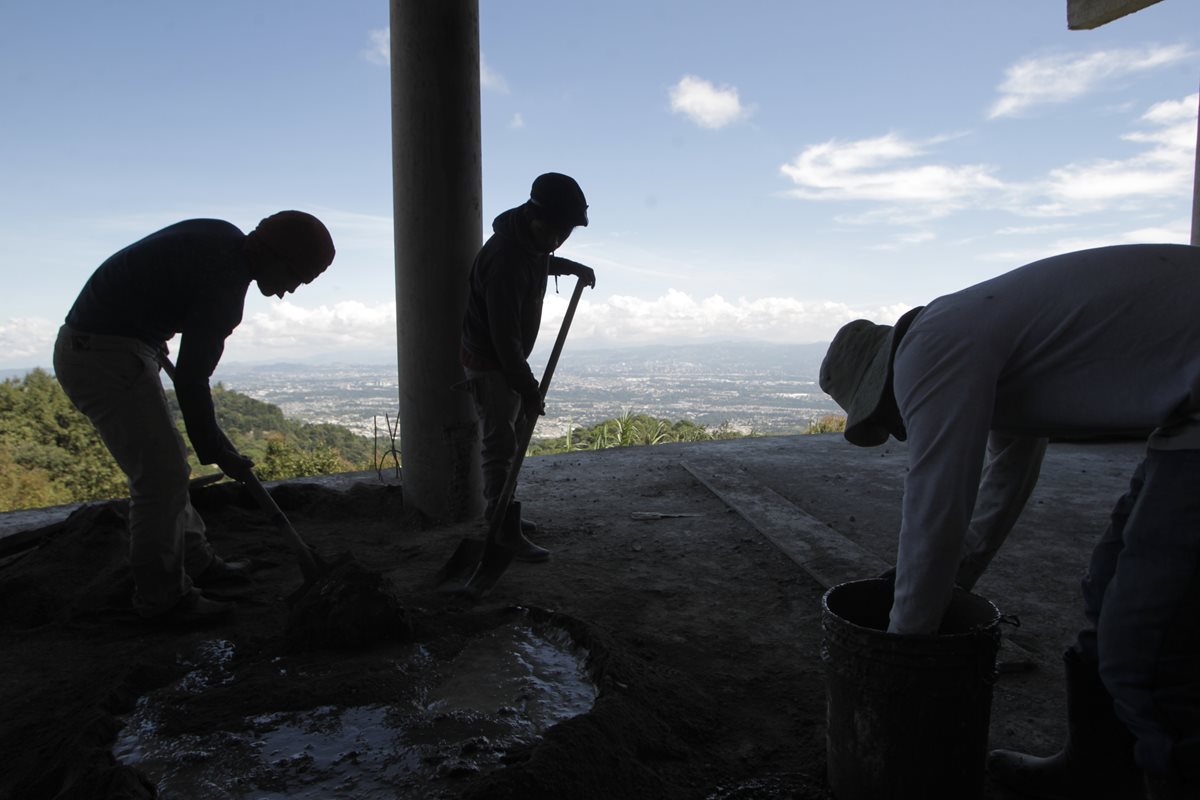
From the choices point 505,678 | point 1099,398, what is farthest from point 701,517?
point 1099,398

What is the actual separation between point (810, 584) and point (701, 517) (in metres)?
1.41

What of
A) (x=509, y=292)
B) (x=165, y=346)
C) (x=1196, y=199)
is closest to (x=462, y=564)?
(x=509, y=292)

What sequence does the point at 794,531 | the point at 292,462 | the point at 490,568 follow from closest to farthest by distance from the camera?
the point at 490,568
the point at 794,531
the point at 292,462

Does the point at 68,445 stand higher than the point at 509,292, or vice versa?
the point at 509,292

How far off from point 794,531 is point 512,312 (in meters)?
2.12

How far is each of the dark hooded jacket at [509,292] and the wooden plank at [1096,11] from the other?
219 inches

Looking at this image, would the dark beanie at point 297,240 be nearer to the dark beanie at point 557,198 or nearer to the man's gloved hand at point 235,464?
the man's gloved hand at point 235,464

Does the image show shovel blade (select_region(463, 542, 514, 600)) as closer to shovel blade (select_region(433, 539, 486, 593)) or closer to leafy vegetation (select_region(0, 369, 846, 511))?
shovel blade (select_region(433, 539, 486, 593))

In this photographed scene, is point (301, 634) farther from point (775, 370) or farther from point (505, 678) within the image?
point (775, 370)

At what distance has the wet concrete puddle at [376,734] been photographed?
212 cm

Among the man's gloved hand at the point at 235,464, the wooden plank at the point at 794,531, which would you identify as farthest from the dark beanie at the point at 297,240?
the wooden plank at the point at 794,531

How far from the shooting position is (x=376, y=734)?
2361 millimetres

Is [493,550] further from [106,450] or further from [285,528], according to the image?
[106,450]

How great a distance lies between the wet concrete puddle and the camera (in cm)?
212
